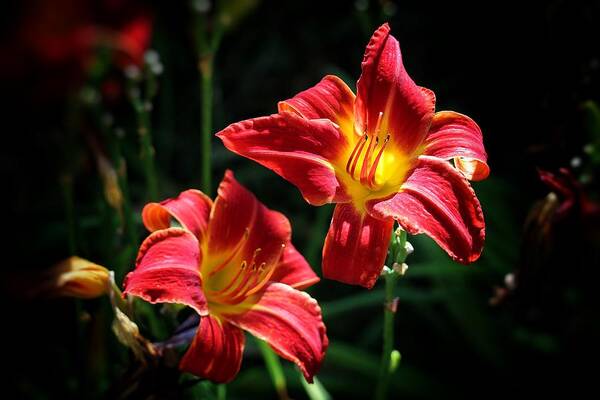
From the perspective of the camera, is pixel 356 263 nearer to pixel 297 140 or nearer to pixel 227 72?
pixel 297 140

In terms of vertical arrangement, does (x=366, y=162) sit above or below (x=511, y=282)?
above

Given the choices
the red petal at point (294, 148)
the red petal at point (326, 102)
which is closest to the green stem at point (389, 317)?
the red petal at point (294, 148)

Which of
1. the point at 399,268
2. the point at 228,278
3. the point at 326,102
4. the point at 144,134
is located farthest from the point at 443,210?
the point at 144,134

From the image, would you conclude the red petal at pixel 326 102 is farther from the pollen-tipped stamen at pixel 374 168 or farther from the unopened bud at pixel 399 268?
the unopened bud at pixel 399 268

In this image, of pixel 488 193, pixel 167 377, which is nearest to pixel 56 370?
pixel 167 377

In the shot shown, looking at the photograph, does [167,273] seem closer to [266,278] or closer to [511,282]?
[266,278]

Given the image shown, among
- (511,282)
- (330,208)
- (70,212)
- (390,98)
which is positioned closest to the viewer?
(390,98)

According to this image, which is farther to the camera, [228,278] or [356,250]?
[228,278]
